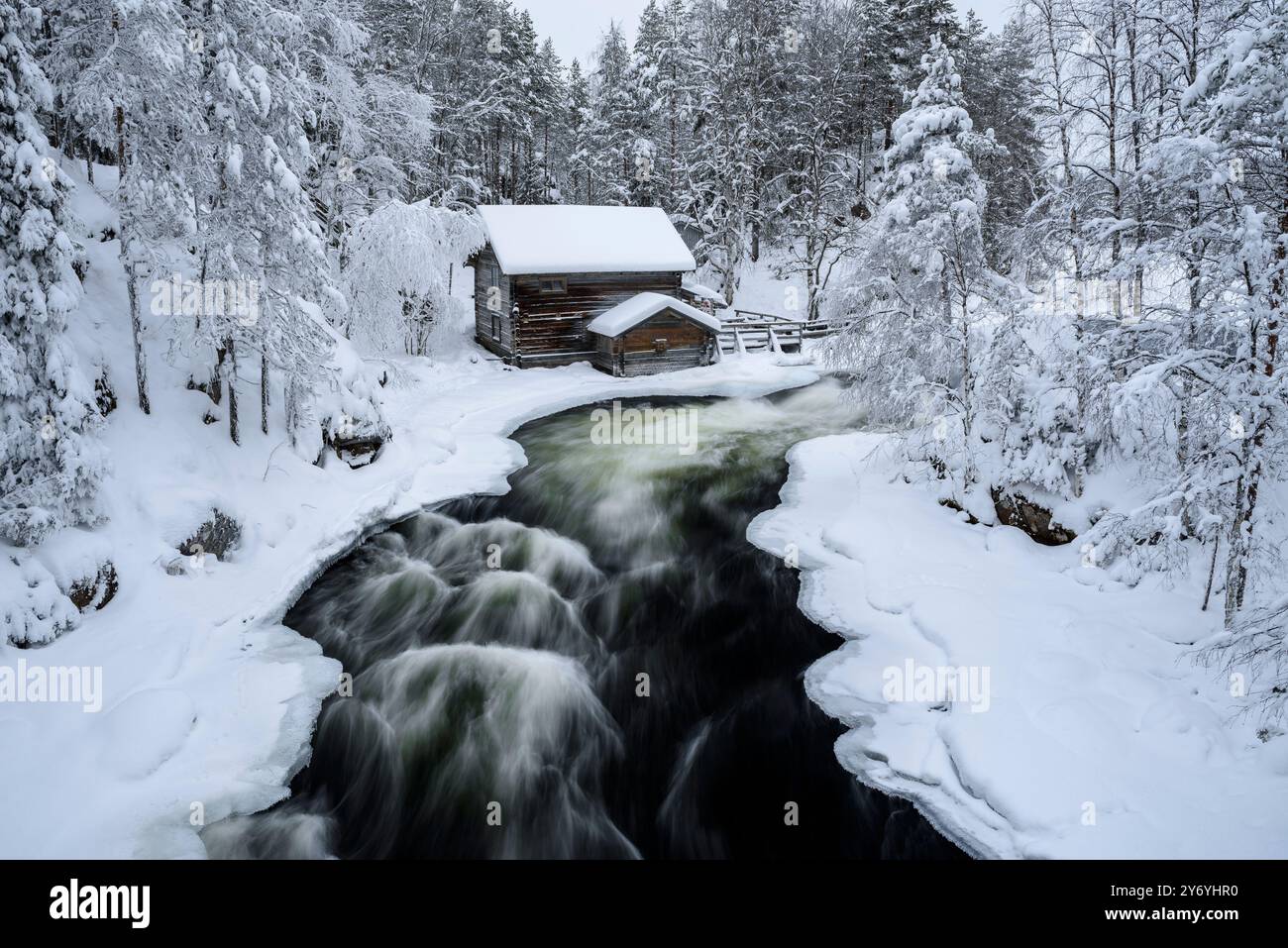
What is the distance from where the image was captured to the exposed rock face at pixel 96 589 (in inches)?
402

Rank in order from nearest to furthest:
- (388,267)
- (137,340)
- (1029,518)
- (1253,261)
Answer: (1253,261) → (137,340) → (1029,518) → (388,267)

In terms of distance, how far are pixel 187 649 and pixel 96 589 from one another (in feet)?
5.27

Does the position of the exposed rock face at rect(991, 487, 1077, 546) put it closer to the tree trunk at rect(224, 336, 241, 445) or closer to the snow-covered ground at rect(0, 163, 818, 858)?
the snow-covered ground at rect(0, 163, 818, 858)

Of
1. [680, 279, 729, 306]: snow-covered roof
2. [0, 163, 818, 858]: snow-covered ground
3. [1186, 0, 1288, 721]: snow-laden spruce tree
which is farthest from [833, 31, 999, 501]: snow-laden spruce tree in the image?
[680, 279, 729, 306]: snow-covered roof

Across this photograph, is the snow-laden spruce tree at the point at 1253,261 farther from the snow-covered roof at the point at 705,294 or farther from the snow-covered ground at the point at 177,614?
the snow-covered roof at the point at 705,294

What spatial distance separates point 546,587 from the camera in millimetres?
13219

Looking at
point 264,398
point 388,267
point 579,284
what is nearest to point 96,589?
point 264,398

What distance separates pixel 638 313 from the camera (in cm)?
2920

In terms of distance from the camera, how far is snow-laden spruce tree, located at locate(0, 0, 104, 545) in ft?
32.0

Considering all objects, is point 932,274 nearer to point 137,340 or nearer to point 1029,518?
point 1029,518

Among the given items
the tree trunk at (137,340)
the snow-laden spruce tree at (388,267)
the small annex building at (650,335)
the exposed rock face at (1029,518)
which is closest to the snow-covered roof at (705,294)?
the small annex building at (650,335)

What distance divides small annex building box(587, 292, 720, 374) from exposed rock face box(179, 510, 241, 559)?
18092mm
